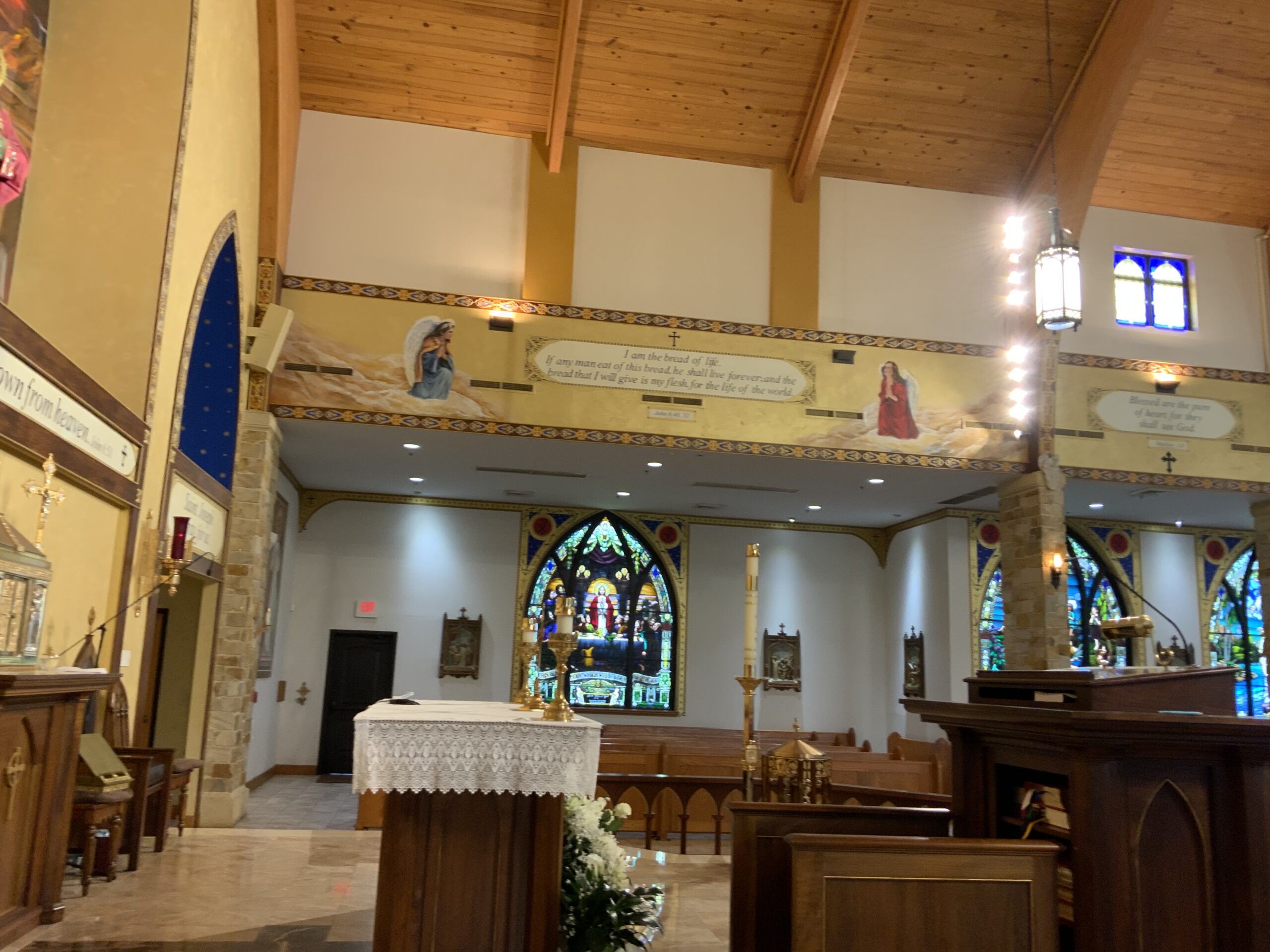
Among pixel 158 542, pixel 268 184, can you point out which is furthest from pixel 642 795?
pixel 268 184

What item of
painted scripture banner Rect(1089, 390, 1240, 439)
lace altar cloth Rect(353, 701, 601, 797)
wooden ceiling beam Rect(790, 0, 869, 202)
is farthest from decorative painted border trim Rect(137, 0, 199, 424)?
painted scripture banner Rect(1089, 390, 1240, 439)

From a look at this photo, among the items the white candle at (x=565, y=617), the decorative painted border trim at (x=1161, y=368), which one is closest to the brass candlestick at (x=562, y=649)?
the white candle at (x=565, y=617)

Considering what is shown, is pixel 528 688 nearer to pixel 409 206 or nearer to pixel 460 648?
pixel 409 206

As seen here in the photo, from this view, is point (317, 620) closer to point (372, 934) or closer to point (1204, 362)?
point (372, 934)

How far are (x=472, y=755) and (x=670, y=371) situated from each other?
6.76 m

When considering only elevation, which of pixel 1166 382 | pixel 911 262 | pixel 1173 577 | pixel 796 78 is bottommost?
pixel 1173 577

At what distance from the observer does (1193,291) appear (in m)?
11.8

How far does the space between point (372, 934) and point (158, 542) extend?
3.31 m

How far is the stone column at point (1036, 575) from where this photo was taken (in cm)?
1031

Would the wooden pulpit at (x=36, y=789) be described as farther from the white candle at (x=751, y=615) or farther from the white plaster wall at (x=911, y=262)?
the white plaster wall at (x=911, y=262)

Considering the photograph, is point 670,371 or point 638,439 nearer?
point 638,439

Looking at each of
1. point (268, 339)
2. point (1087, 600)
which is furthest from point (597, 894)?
point (1087, 600)

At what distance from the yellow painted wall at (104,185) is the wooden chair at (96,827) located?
221 cm

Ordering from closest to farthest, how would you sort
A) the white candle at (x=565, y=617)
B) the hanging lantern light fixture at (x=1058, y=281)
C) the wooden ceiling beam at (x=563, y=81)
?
the white candle at (x=565, y=617)
the hanging lantern light fixture at (x=1058, y=281)
the wooden ceiling beam at (x=563, y=81)
